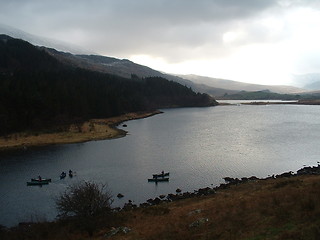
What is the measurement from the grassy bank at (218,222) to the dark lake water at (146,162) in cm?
755

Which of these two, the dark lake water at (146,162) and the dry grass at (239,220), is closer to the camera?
the dry grass at (239,220)

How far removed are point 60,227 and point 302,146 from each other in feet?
241

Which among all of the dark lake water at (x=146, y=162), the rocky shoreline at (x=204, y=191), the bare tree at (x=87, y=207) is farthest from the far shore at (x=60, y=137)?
the bare tree at (x=87, y=207)

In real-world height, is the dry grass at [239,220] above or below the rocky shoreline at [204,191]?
above

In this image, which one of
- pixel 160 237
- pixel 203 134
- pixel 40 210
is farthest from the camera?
pixel 203 134

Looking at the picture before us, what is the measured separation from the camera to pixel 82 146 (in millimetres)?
93562

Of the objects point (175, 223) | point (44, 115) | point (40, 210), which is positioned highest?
point (44, 115)

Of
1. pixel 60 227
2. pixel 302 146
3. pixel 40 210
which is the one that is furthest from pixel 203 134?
pixel 60 227

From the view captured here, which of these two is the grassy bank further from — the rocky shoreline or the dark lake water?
the dark lake water

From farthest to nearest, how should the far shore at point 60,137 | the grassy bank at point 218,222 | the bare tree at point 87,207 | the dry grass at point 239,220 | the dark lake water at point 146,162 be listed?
the far shore at point 60,137, the dark lake water at point 146,162, the bare tree at point 87,207, the grassy bank at point 218,222, the dry grass at point 239,220

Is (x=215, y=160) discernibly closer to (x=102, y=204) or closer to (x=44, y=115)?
(x=102, y=204)

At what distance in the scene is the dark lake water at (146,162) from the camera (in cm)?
5280

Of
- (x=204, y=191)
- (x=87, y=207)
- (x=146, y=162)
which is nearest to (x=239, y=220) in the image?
(x=87, y=207)

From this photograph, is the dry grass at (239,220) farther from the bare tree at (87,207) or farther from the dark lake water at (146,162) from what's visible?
the dark lake water at (146,162)
